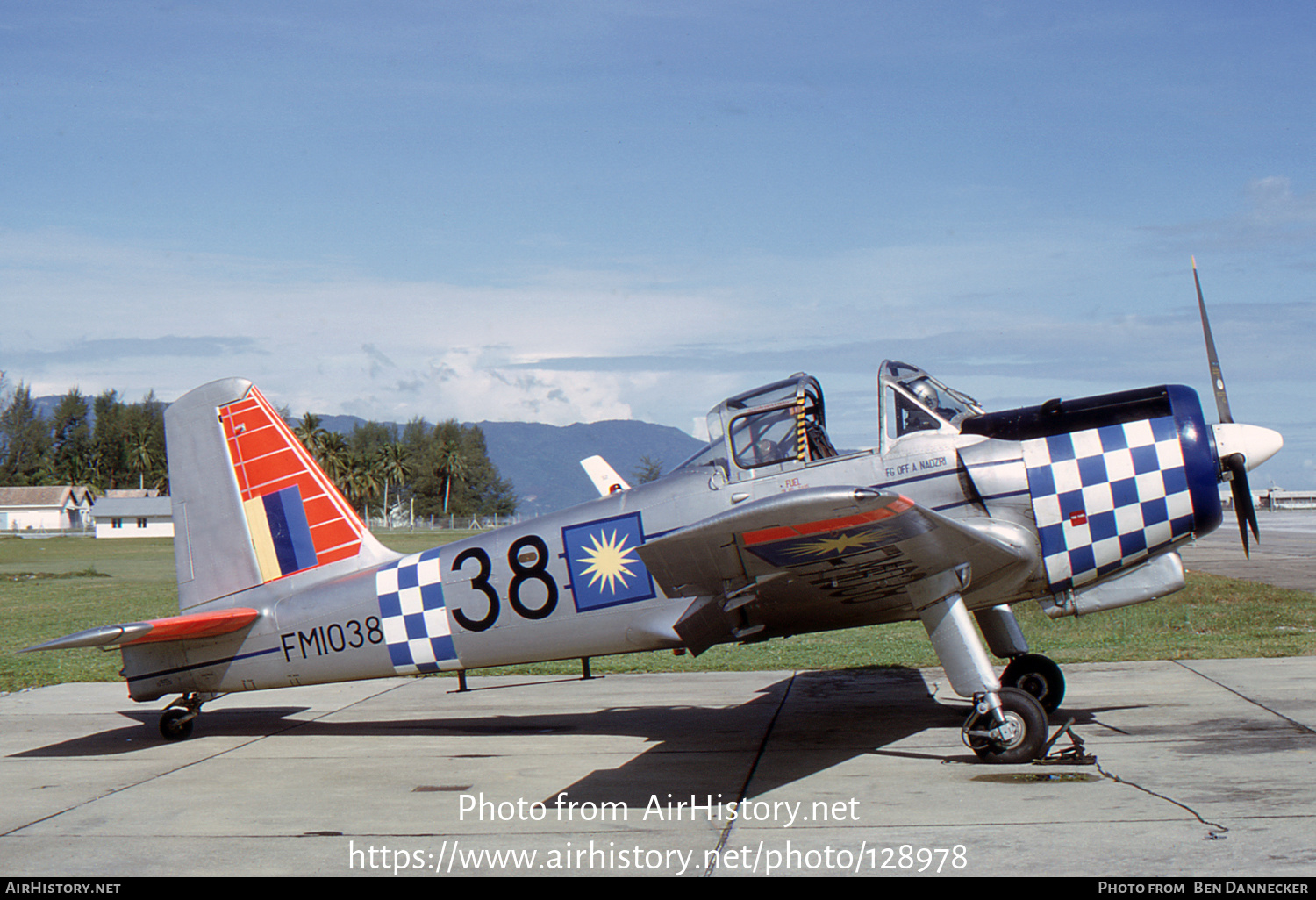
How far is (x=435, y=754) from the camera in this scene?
8.11m

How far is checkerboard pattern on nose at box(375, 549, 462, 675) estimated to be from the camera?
27.3 ft

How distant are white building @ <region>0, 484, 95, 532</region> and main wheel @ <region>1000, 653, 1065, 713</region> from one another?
117887 mm

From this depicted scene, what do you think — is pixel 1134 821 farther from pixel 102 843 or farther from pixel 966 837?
pixel 102 843

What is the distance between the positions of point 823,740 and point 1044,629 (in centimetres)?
790

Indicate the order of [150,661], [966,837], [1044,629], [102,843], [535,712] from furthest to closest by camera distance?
1. [1044,629]
2. [535,712]
3. [150,661]
4. [102,843]
5. [966,837]

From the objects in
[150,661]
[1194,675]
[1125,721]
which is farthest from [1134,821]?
[150,661]

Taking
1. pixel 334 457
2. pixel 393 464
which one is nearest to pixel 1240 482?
pixel 334 457

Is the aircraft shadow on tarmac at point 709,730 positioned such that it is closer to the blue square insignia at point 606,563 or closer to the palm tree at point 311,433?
the blue square insignia at point 606,563

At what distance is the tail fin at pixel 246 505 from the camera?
8906 mm

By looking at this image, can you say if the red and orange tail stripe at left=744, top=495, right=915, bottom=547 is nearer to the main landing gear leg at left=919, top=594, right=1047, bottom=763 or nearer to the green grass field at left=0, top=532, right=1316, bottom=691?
the main landing gear leg at left=919, top=594, right=1047, bottom=763

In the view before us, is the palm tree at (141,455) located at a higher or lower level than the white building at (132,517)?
higher

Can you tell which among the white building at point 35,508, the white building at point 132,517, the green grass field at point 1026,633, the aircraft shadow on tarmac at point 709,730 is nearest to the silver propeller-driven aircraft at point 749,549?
the aircraft shadow on tarmac at point 709,730

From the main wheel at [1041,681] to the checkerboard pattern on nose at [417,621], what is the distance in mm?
4473

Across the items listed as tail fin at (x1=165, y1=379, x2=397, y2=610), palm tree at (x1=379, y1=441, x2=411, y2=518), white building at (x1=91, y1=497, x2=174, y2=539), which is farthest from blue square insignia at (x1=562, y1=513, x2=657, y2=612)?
palm tree at (x1=379, y1=441, x2=411, y2=518)
